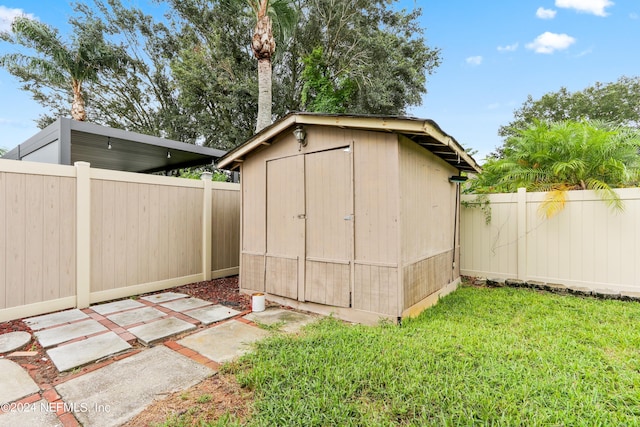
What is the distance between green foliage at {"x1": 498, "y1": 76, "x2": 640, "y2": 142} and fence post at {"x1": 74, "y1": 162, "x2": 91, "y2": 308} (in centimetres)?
1547

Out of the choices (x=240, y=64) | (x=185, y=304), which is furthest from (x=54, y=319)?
(x=240, y=64)

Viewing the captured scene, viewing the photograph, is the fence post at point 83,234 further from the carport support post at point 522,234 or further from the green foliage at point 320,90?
the green foliage at point 320,90

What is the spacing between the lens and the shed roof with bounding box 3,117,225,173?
16.4ft

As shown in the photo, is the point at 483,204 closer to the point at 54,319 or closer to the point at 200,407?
the point at 200,407

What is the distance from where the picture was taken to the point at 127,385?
2.29 m

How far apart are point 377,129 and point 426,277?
2.15 metres

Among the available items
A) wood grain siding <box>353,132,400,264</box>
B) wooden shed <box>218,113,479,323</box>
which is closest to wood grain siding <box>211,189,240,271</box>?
wooden shed <box>218,113,479,323</box>

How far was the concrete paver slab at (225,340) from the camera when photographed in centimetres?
283

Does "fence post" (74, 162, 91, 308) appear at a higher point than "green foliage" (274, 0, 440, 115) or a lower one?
lower

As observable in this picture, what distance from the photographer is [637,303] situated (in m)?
4.19

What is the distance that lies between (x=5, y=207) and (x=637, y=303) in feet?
27.5

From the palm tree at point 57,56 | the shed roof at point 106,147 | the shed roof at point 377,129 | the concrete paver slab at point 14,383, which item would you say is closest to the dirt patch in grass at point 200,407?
the concrete paver slab at point 14,383

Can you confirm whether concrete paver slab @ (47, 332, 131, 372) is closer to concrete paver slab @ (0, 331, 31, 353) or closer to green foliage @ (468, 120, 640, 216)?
concrete paver slab @ (0, 331, 31, 353)

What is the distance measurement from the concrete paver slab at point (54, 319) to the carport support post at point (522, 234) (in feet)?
21.9
